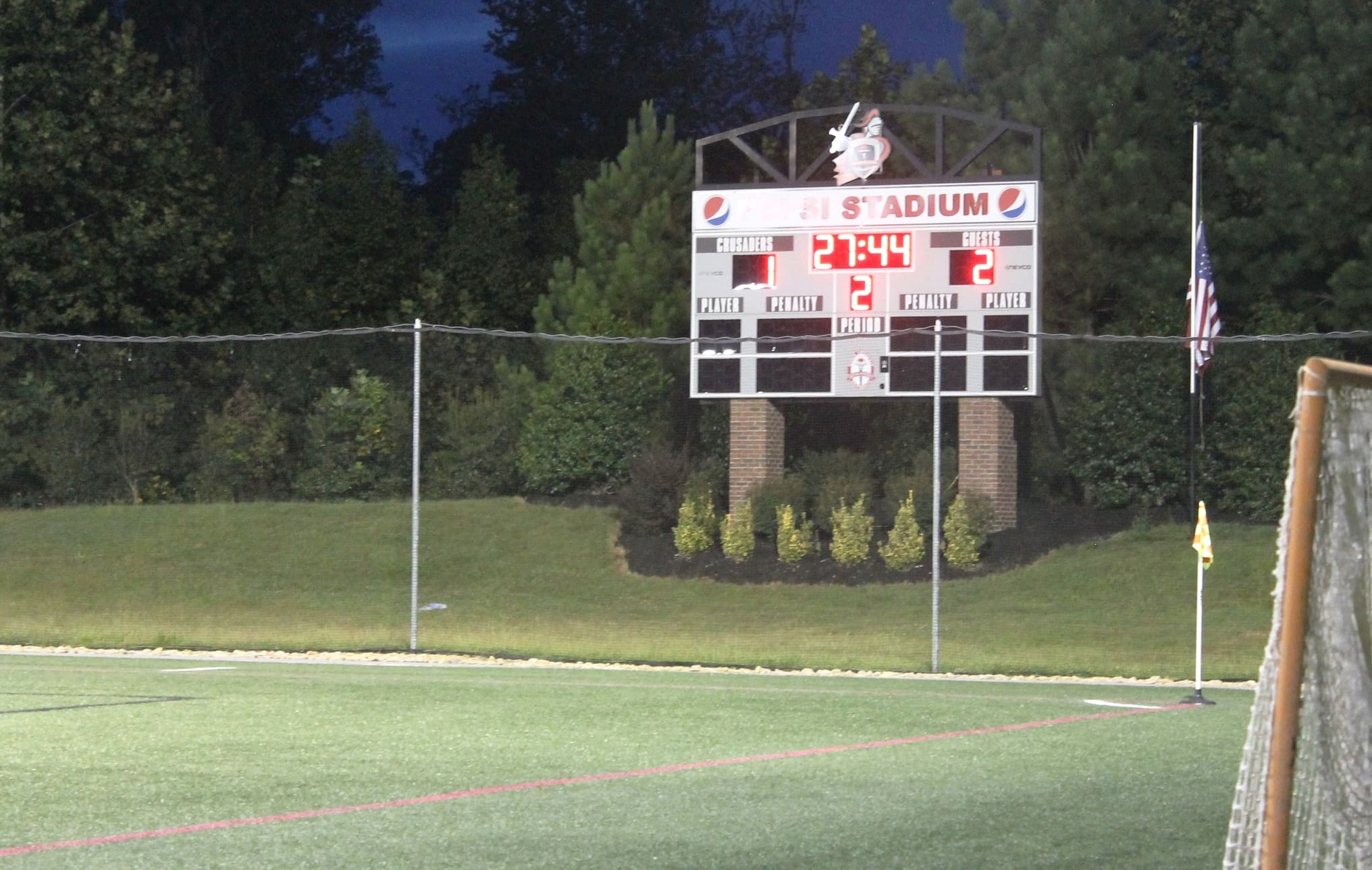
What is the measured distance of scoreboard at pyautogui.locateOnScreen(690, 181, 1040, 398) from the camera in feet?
54.6

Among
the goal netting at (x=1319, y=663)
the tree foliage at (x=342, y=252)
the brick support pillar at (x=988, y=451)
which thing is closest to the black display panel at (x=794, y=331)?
the brick support pillar at (x=988, y=451)

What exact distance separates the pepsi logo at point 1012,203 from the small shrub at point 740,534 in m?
3.86

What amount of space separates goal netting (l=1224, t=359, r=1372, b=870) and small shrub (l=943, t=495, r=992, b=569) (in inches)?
412

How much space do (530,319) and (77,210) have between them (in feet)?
30.7

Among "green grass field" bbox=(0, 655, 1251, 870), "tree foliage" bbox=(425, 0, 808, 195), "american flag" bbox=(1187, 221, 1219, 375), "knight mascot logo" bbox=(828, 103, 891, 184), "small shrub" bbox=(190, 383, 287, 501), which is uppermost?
"tree foliage" bbox=(425, 0, 808, 195)

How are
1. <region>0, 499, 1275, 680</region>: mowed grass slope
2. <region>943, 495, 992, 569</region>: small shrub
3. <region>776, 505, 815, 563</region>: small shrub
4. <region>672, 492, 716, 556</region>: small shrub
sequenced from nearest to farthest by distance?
1. <region>0, 499, 1275, 680</region>: mowed grass slope
2. <region>943, 495, 992, 569</region>: small shrub
3. <region>776, 505, 815, 563</region>: small shrub
4. <region>672, 492, 716, 556</region>: small shrub

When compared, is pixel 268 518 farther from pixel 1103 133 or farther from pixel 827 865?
pixel 1103 133

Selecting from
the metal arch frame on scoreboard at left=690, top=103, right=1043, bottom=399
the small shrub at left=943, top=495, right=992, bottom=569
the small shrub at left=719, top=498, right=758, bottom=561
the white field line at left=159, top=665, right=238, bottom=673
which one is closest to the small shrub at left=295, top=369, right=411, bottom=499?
the metal arch frame on scoreboard at left=690, top=103, right=1043, bottom=399

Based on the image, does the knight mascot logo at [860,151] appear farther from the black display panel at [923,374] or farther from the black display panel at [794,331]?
the black display panel at [923,374]

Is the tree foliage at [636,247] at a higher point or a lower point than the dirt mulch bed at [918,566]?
higher

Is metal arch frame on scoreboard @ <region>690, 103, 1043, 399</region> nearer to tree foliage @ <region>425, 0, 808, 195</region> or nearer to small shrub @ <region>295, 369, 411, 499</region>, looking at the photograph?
small shrub @ <region>295, 369, 411, 499</region>

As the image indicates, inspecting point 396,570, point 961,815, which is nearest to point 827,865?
point 961,815

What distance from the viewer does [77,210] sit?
2545cm

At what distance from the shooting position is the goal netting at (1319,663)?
3.01 m
